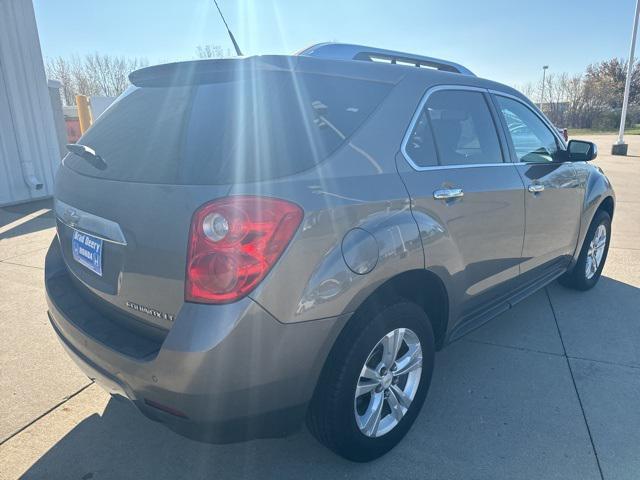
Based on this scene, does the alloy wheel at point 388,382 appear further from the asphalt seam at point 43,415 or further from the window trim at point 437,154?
the asphalt seam at point 43,415

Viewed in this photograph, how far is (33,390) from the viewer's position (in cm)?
284

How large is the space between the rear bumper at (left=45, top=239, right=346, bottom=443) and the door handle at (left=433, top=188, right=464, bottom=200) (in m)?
0.84

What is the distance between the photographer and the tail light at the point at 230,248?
5.32 feet

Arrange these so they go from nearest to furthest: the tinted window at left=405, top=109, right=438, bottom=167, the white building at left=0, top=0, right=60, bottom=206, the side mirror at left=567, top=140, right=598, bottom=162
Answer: the tinted window at left=405, top=109, right=438, bottom=167
the side mirror at left=567, top=140, right=598, bottom=162
the white building at left=0, top=0, right=60, bottom=206

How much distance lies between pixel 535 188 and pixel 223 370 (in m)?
2.47

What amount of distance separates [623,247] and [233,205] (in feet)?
19.7

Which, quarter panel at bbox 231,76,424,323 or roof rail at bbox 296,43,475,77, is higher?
roof rail at bbox 296,43,475,77

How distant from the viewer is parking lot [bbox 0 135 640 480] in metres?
2.24

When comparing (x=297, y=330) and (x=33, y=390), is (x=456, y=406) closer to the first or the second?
(x=297, y=330)

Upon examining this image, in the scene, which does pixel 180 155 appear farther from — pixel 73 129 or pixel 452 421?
pixel 73 129

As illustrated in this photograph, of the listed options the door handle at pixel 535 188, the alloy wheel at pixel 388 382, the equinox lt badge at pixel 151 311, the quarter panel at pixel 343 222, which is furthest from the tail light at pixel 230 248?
the door handle at pixel 535 188

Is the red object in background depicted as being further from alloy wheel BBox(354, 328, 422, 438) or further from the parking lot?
alloy wheel BBox(354, 328, 422, 438)

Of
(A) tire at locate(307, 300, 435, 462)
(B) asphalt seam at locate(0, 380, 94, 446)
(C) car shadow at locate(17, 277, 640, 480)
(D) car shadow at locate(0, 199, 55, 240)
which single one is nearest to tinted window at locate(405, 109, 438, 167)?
(A) tire at locate(307, 300, 435, 462)

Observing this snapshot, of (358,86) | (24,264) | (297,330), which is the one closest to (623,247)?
(358,86)
